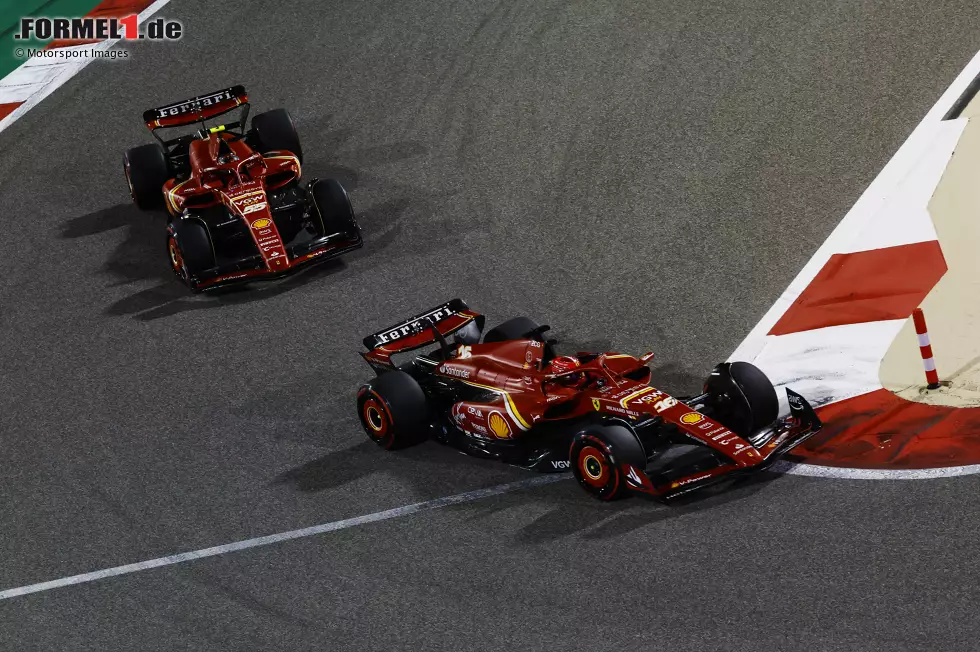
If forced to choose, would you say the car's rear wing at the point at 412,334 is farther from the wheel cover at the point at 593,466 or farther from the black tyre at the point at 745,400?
the black tyre at the point at 745,400

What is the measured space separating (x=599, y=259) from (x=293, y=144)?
12.3ft

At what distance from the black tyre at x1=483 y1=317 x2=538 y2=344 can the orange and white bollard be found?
8.81ft

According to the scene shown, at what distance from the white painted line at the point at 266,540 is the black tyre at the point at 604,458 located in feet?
1.58

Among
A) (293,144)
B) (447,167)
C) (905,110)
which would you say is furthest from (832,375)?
(293,144)

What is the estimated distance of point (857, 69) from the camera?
13.5 meters

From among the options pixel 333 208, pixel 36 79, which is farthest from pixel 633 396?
pixel 36 79

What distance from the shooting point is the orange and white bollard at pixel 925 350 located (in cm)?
892

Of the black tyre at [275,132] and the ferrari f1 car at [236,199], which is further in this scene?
the black tyre at [275,132]

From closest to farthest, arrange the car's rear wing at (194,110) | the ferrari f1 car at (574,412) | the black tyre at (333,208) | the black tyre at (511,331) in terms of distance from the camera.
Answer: the ferrari f1 car at (574,412)
the black tyre at (511,331)
the black tyre at (333,208)
the car's rear wing at (194,110)

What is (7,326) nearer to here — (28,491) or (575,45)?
(28,491)

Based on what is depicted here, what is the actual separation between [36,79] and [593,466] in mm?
11035

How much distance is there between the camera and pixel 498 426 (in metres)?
8.93

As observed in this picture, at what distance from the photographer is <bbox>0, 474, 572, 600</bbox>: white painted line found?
8852mm

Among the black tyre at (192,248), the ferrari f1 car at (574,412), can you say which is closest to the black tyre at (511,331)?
the ferrari f1 car at (574,412)
